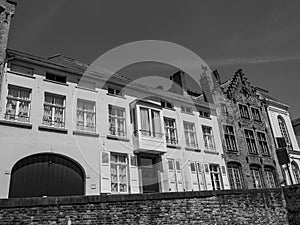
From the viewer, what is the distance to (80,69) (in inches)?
618

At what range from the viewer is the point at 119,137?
15.5 m

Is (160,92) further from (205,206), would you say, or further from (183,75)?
(205,206)

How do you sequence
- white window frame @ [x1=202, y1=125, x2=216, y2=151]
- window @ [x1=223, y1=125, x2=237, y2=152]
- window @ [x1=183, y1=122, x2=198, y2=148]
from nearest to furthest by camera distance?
window @ [x1=183, y1=122, x2=198, y2=148]
white window frame @ [x1=202, y1=125, x2=216, y2=151]
window @ [x1=223, y1=125, x2=237, y2=152]

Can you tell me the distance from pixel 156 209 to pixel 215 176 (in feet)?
38.2

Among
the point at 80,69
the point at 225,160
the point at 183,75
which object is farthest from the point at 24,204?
the point at 183,75

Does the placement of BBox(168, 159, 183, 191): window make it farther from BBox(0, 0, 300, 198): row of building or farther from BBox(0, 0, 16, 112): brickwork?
BBox(0, 0, 16, 112): brickwork

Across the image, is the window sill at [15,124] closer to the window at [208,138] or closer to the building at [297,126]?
the window at [208,138]

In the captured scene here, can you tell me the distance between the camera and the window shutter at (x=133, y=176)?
14.7 meters

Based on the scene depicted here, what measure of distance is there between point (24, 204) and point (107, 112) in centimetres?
913

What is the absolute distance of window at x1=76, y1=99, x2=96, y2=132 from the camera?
14680mm

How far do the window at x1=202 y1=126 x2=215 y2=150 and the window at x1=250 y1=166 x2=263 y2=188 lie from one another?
4019 mm

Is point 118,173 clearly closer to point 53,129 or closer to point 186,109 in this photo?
point 53,129

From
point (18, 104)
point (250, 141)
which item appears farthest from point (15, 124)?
point (250, 141)

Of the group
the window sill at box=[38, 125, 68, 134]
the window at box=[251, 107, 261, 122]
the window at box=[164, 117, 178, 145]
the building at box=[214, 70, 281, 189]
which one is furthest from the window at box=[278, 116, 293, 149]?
the window sill at box=[38, 125, 68, 134]
